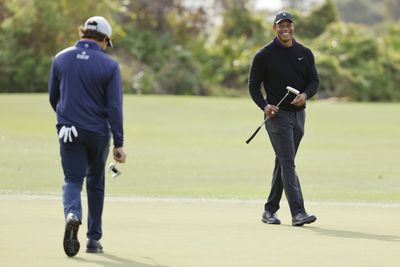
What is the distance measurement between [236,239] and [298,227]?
51.2 inches

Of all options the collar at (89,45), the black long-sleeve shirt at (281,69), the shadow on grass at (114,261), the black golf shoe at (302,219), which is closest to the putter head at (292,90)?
the black long-sleeve shirt at (281,69)

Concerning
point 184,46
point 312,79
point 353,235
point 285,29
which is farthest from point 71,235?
point 184,46

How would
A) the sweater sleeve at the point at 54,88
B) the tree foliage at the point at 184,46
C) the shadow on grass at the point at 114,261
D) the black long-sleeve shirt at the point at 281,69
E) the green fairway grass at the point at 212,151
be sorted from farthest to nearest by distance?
the tree foliage at the point at 184,46 → the green fairway grass at the point at 212,151 → the black long-sleeve shirt at the point at 281,69 → the sweater sleeve at the point at 54,88 → the shadow on grass at the point at 114,261

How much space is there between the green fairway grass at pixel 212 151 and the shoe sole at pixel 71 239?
6713 millimetres

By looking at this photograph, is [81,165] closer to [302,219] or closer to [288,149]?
[302,219]

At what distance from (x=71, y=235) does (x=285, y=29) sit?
3.75 m

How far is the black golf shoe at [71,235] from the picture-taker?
9008 millimetres

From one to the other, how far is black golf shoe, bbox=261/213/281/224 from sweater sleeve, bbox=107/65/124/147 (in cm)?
291

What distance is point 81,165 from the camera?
9414 mm

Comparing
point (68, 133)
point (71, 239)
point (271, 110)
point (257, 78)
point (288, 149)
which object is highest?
point (257, 78)

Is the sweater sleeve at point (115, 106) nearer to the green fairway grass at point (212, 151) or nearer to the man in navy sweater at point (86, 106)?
the man in navy sweater at point (86, 106)

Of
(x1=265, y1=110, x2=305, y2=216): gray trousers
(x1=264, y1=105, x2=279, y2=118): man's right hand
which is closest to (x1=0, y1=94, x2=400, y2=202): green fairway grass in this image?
(x1=265, y1=110, x2=305, y2=216): gray trousers

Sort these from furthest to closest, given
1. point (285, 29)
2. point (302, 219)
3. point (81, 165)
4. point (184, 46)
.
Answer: point (184, 46) → point (285, 29) → point (302, 219) → point (81, 165)

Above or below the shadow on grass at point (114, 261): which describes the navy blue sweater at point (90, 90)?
above
